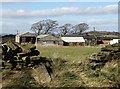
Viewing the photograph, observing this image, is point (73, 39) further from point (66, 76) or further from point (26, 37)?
point (66, 76)

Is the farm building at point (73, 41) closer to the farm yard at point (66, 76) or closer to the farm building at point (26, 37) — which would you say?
the farm building at point (26, 37)

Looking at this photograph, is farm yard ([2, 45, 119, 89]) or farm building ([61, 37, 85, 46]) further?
farm building ([61, 37, 85, 46])

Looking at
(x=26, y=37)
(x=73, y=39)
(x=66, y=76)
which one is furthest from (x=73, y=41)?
(x=66, y=76)

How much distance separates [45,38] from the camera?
6962cm

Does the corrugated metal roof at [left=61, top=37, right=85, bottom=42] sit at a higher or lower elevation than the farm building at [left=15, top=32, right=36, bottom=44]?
lower

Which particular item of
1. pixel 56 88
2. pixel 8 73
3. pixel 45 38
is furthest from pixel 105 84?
pixel 45 38

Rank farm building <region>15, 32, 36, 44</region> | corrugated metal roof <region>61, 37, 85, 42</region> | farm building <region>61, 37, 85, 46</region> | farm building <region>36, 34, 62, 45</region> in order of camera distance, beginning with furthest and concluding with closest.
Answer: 1. corrugated metal roof <region>61, 37, 85, 42</region>
2. farm building <region>61, 37, 85, 46</region>
3. farm building <region>36, 34, 62, 45</region>
4. farm building <region>15, 32, 36, 44</region>

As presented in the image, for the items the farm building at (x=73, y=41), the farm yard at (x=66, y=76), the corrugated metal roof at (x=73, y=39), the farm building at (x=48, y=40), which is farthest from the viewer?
the corrugated metal roof at (x=73, y=39)

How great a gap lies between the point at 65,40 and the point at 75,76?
58.7 metres

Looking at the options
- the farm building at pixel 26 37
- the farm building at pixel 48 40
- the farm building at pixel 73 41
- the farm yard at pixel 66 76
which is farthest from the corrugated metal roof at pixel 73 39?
the farm yard at pixel 66 76

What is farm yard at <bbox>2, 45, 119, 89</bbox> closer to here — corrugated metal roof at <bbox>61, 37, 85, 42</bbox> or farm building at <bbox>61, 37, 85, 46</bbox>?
farm building at <bbox>61, 37, 85, 46</bbox>

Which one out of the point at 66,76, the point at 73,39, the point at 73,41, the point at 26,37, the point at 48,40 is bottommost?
the point at 73,41

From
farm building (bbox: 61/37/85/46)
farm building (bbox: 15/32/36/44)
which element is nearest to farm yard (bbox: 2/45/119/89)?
farm building (bbox: 15/32/36/44)

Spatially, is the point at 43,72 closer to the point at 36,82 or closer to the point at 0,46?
the point at 36,82
